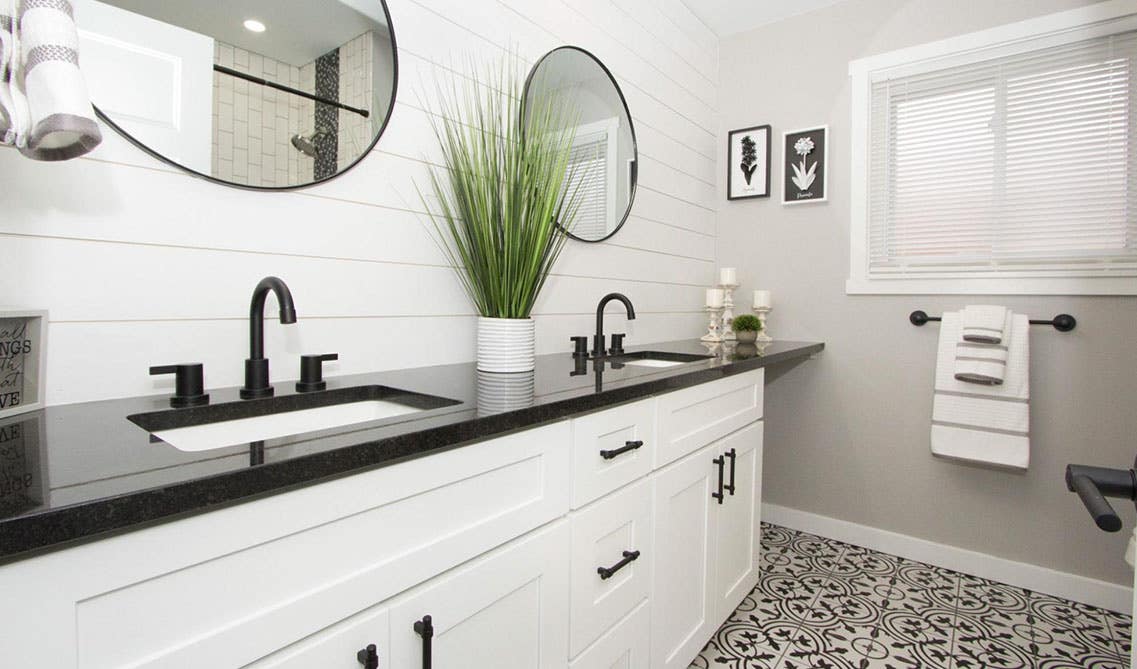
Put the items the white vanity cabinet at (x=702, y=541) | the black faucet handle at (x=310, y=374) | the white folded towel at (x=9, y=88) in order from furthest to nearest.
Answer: the white vanity cabinet at (x=702, y=541) < the black faucet handle at (x=310, y=374) < the white folded towel at (x=9, y=88)

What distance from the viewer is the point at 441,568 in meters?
0.90

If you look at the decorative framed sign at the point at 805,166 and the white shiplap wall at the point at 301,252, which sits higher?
the decorative framed sign at the point at 805,166

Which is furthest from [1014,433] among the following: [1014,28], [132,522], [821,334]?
[132,522]

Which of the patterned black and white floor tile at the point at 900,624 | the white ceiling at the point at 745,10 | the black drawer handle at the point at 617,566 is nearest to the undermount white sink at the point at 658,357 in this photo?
the black drawer handle at the point at 617,566

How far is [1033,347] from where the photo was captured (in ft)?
7.51

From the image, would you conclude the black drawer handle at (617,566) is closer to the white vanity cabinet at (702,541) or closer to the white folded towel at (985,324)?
the white vanity cabinet at (702,541)

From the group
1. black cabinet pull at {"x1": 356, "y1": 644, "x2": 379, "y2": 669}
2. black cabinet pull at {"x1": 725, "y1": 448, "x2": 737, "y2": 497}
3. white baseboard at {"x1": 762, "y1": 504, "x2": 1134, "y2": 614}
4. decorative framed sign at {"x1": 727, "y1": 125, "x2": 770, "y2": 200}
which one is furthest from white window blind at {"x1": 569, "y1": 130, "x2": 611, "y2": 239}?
white baseboard at {"x1": 762, "y1": 504, "x2": 1134, "y2": 614}

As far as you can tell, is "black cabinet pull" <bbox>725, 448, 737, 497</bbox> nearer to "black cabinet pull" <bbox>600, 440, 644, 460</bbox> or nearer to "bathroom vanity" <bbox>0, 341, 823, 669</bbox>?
"bathroom vanity" <bbox>0, 341, 823, 669</bbox>

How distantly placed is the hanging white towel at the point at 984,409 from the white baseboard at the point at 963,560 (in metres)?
0.46

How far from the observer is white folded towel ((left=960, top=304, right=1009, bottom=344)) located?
7.31 ft

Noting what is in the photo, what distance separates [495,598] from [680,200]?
2.17m

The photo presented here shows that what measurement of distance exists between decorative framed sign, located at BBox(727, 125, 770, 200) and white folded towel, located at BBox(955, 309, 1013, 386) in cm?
114

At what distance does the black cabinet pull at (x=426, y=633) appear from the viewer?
84 cm

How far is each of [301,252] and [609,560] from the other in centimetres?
98
